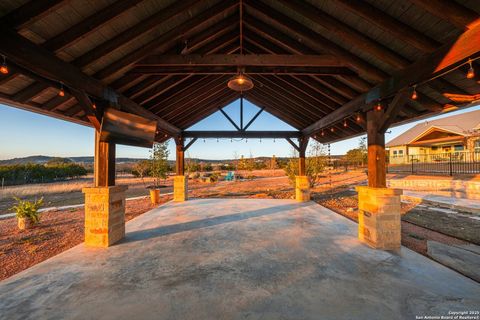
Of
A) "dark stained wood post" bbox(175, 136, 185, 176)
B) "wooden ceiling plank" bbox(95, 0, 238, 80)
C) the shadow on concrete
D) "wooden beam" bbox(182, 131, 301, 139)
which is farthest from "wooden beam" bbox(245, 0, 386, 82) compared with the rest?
"dark stained wood post" bbox(175, 136, 185, 176)

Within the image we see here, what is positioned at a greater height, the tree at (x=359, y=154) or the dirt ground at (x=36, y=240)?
the tree at (x=359, y=154)

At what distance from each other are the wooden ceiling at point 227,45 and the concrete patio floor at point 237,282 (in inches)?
126

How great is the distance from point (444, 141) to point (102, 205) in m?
25.9

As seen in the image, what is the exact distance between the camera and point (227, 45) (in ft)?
20.7

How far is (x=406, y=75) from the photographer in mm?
3689

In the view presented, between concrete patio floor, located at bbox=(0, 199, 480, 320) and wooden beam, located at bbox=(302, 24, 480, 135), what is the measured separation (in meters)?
3.39

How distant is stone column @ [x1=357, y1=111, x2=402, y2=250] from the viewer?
4328mm

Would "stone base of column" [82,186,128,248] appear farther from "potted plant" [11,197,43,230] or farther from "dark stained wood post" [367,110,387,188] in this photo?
"dark stained wood post" [367,110,387,188]

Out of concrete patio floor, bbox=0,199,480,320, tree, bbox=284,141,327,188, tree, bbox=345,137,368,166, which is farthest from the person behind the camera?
tree, bbox=345,137,368,166

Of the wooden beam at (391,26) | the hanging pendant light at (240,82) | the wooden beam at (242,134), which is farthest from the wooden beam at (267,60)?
the wooden beam at (242,134)

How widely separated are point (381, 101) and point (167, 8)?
502 centimetres

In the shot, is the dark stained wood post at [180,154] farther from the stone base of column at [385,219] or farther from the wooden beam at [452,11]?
the wooden beam at [452,11]

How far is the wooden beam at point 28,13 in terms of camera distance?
8.82 feet

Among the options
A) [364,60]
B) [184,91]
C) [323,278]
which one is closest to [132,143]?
[184,91]
